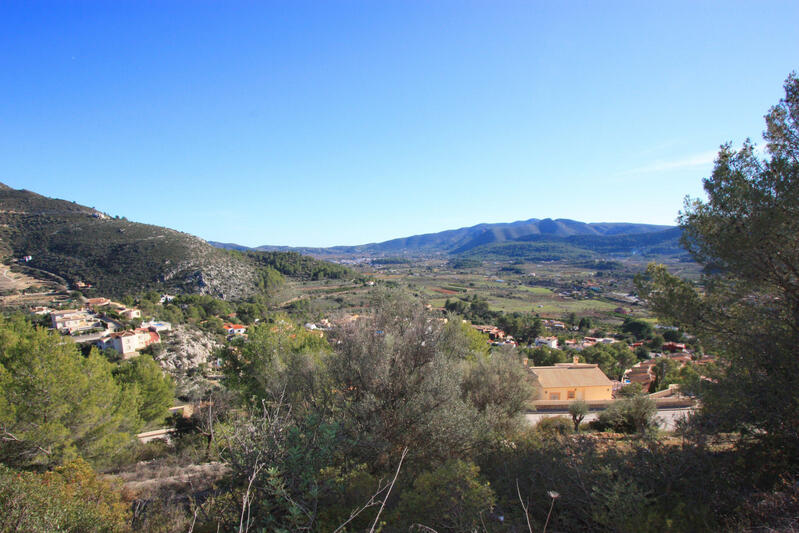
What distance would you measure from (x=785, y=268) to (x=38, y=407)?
1572 cm

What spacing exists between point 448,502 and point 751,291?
5.61 m

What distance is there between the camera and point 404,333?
7.05 m

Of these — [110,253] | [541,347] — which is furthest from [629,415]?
[110,253]

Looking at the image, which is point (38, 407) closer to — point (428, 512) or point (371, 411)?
point (371, 411)

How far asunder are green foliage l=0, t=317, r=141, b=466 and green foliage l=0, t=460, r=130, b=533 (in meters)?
5.17

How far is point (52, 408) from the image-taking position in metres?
8.95

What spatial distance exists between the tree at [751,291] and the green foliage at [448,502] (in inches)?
140

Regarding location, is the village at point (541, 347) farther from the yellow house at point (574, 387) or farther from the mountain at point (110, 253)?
the mountain at point (110, 253)

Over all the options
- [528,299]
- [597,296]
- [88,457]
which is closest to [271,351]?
[88,457]

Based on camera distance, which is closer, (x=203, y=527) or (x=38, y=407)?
(x=203, y=527)

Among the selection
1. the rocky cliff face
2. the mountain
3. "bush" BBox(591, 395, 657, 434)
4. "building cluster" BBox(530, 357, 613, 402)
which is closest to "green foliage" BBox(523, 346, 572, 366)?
"building cluster" BBox(530, 357, 613, 402)

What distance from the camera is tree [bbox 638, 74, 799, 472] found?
459cm

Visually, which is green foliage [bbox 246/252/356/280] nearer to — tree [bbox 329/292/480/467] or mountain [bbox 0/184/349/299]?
mountain [bbox 0/184/349/299]

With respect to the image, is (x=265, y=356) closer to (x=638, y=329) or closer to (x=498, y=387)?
(x=498, y=387)
